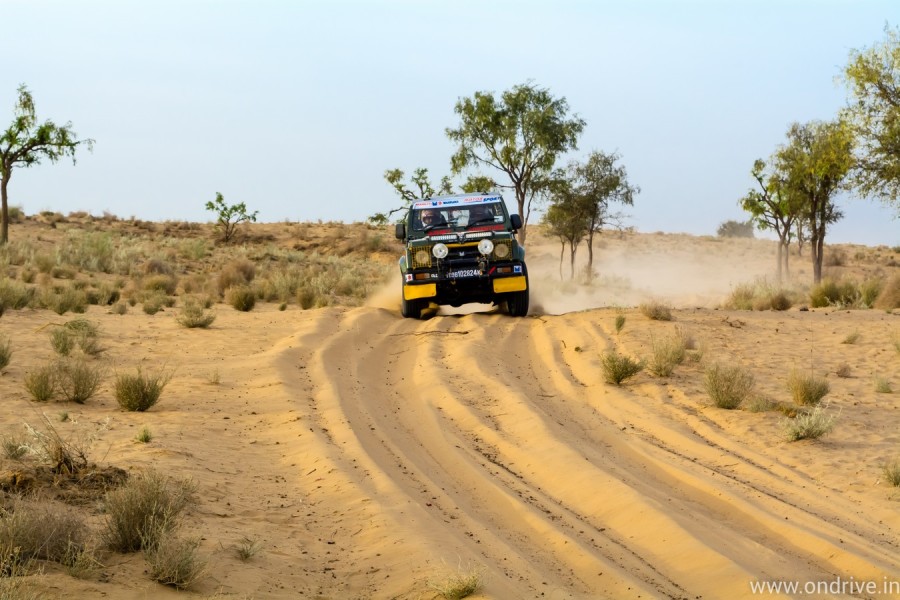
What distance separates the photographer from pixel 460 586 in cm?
554

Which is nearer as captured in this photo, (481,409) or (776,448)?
(776,448)

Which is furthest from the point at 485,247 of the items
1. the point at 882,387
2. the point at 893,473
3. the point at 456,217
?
the point at 893,473

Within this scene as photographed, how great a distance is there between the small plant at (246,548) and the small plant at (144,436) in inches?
121

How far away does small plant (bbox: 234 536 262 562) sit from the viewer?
6207 millimetres

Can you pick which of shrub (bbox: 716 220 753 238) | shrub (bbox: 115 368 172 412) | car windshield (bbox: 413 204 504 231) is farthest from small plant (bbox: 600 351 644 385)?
shrub (bbox: 716 220 753 238)

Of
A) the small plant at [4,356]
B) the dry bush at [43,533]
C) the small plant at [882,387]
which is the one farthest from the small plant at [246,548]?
the small plant at [882,387]

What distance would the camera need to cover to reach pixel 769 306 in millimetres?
23375

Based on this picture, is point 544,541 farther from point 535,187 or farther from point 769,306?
point 535,187

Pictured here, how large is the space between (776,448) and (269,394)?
604 centimetres

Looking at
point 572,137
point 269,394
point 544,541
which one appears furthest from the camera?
point 572,137

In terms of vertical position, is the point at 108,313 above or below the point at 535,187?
below

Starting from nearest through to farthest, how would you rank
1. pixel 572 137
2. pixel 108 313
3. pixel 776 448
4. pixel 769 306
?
pixel 776 448 < pixel 108 313 < pixel 769 306 < pixel 572 137

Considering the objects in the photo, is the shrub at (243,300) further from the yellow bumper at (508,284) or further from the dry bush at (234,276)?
the yellow bumper at (508,284)

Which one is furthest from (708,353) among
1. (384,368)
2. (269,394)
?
(269,394)
